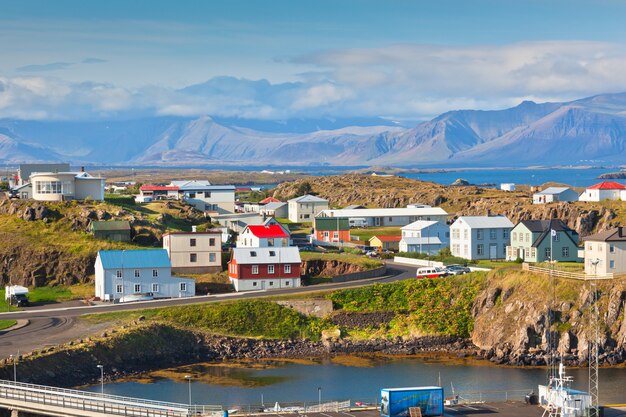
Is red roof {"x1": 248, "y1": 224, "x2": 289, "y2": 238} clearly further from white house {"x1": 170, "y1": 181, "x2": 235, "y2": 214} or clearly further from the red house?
white house {"x1": 170, "y1": 181, "x2": 235, "y2": 214}

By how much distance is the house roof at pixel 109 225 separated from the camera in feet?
344

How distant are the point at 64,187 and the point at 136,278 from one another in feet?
98.9

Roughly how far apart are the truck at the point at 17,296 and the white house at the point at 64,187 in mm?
26975

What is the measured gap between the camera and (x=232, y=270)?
97562 millimetres

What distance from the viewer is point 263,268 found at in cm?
9631

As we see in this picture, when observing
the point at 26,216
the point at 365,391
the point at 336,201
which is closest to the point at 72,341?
the point at 365,391

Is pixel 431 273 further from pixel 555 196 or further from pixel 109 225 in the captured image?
pixel 555 196

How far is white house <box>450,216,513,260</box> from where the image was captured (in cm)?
11375

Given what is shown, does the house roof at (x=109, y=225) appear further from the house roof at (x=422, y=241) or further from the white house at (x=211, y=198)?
the white house at (x=211, y=198)

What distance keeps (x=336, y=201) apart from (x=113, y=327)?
109776mm

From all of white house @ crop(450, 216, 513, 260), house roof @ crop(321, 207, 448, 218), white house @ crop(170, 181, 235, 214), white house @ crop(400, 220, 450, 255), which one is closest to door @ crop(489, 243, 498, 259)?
white house @ crop(450, 216, 513, 260)

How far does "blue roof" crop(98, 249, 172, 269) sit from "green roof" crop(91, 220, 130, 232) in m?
10.6

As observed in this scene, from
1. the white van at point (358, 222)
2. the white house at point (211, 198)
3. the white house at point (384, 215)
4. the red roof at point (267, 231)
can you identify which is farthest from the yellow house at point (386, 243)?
the white house at point (211, 198)

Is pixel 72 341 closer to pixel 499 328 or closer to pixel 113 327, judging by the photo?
pixel 113 327
